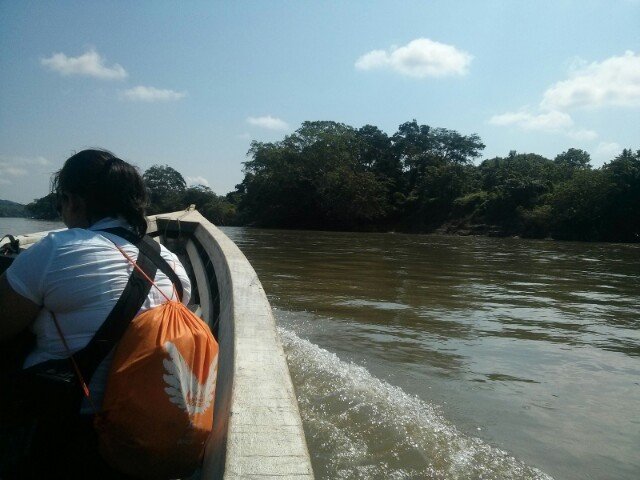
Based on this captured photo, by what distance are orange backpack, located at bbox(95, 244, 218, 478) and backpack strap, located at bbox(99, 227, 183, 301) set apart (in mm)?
256

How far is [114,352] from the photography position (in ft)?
4.67

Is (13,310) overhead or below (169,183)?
below

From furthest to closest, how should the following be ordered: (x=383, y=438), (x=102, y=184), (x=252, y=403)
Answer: (x=383, y=438)
(x=102, y=184)
(x=252, y=403)

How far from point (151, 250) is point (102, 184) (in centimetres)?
26

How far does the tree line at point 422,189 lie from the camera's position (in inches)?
1296

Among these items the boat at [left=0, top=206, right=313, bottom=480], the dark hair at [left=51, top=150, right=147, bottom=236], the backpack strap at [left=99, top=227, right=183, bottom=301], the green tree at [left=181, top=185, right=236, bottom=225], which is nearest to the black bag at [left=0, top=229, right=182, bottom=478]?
the backpack strap at [left=99, top=227, right=183, bottom=301]

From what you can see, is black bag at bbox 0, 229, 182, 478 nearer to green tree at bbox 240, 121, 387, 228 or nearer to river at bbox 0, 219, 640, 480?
river at bbox 0, 219, 640, 480

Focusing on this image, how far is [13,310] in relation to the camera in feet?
4.72

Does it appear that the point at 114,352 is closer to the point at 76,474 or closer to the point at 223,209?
the point at 76,474

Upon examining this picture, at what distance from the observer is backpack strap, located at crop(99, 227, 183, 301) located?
1616mm

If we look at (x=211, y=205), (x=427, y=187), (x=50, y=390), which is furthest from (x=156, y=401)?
(x=211, y=205)

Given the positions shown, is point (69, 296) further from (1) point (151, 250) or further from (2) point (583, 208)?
(2) point (583, 208)

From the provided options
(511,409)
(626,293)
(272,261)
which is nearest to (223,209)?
(272,261)

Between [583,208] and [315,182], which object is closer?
[583,208]
